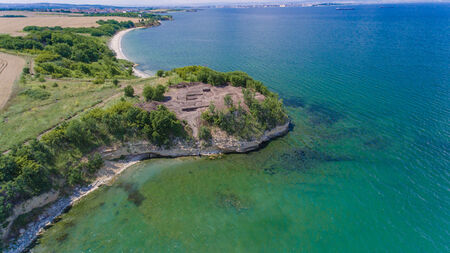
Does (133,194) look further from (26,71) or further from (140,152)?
(26,71)

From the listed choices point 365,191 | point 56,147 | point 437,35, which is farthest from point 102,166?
point 437,35

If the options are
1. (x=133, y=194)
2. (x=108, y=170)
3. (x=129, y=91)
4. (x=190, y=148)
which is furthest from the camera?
(x=129, y=91)

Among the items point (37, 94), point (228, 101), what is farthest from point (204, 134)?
point (37, 94)

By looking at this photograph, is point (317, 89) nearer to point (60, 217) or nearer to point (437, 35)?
point (60, 217)

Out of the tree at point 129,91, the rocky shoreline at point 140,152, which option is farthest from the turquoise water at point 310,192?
the tree at point 129,91

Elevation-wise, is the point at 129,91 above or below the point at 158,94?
above

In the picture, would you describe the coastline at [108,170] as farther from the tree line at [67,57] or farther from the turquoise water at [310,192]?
the tree line at [67,57]
